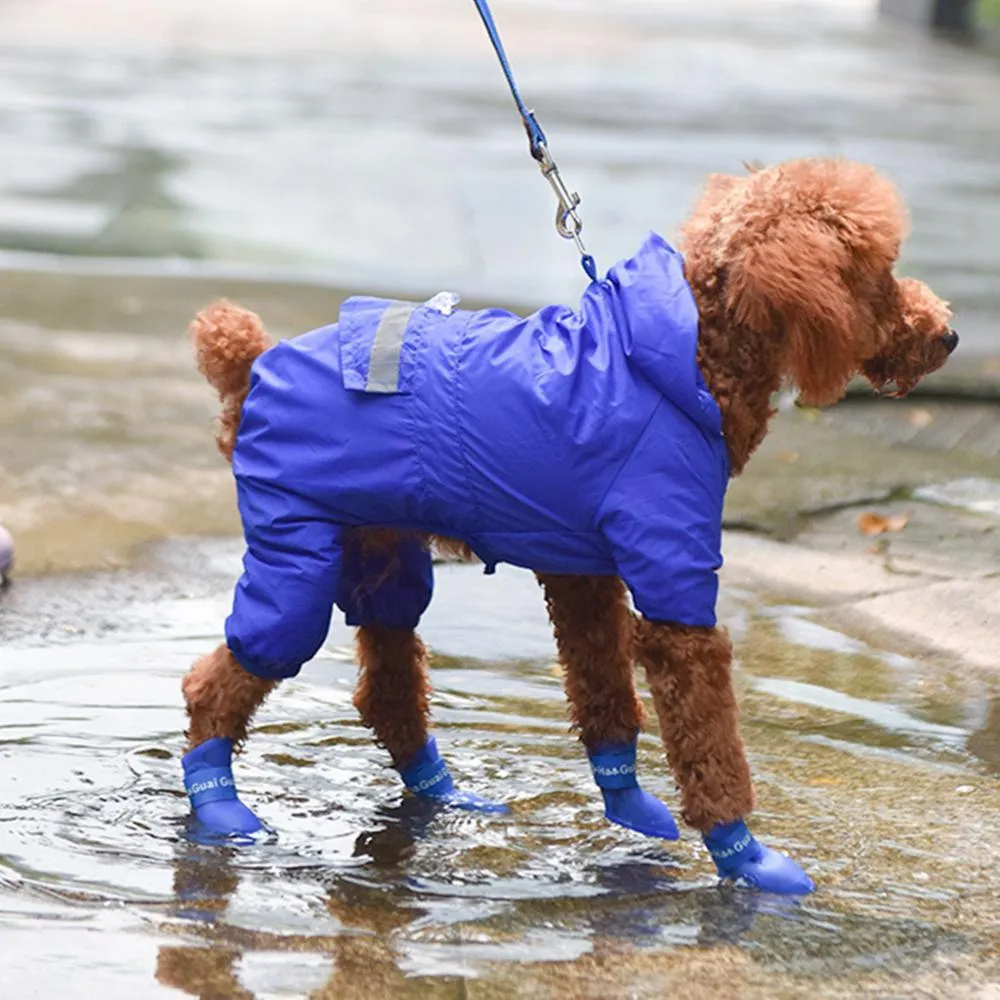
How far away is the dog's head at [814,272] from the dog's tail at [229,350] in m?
0.94

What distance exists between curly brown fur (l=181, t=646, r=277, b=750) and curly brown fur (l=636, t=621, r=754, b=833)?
0.81 metres

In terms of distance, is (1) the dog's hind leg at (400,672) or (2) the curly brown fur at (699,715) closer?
(2) the curly brown fur at (699,715)

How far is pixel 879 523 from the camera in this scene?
6.14m

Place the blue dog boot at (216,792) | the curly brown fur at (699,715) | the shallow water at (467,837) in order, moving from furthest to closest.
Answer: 1. the blue dog boot at (216,792)
2. the curly brown fur at (699,715)
3. the shallow water at (467,837)

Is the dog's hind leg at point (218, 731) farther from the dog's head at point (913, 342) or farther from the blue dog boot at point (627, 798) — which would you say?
the dog's head at point (913, 342)

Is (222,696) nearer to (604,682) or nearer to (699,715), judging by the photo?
(604,682)

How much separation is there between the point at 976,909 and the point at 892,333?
111 centimetres

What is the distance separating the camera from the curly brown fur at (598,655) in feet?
12.7

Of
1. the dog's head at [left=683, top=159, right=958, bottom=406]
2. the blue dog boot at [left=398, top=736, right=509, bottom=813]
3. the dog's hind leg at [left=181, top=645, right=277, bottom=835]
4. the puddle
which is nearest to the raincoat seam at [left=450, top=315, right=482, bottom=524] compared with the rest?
the dog's head at [left=683, top=159, right=958, bottom=406]

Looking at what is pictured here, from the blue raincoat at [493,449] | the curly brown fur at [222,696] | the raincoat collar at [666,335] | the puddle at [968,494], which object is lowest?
the puddle at [968,494]

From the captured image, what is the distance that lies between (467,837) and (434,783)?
0.21 metres

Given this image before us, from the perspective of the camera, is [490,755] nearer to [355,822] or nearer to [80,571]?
[355,822]

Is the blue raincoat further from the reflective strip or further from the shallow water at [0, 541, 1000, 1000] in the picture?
the shallow water at [0, 541, 1000, 1000]

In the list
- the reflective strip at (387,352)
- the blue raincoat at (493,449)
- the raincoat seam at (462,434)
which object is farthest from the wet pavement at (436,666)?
the reflective strip at (387,352)
